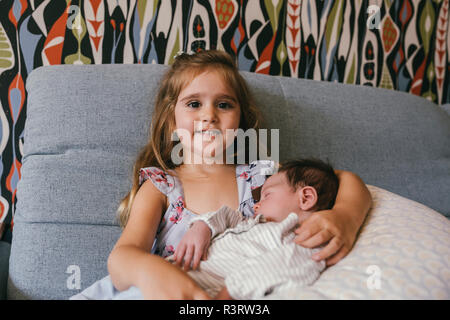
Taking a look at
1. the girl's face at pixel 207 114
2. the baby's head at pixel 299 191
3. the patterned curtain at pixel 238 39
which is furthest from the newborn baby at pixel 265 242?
the patterned curtain at pixel 238 39

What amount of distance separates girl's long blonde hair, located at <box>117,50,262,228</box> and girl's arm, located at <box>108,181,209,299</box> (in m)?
0.14

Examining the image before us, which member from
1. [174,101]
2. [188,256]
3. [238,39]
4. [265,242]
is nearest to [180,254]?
[188,256]

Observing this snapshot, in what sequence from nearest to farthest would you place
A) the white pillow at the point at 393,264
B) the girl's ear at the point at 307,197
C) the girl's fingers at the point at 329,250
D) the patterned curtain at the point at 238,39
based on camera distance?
the white pillow at the point at 393,264 → the girl's fingers at the point at 329,250 → the girl's ear at the point at 307,197 → the patterned curtain at the point at 238,39

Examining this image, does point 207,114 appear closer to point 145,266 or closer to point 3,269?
point 145,266

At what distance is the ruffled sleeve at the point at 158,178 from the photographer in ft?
3.54

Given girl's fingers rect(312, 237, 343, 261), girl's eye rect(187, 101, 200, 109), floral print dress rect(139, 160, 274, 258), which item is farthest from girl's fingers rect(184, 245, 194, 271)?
girl's eye rect(187, 101, 200, 109)

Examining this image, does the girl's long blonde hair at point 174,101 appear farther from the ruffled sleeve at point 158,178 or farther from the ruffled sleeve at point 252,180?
the ruffled sleeve at point 252,180

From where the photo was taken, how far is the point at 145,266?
0.74 m

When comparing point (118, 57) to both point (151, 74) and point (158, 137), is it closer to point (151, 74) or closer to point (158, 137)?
point (151, 74)

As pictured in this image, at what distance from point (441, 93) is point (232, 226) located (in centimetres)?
175

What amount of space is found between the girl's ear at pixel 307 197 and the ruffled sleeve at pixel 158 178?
0.38 m

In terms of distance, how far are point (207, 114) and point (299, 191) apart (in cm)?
34
